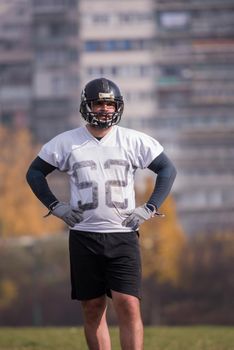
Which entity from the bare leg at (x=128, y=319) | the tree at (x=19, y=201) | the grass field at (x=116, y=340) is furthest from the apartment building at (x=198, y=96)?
the bare leg at (x=128, y=319)

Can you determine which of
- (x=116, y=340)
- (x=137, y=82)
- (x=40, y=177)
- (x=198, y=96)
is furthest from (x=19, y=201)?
(x=40, y=177)

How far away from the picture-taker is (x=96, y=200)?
25.1 ft

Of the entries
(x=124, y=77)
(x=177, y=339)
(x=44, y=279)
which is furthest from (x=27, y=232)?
(x=177, y=339)

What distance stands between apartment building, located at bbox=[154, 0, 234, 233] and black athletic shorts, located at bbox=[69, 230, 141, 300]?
8495cm

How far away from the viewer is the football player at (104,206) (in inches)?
300

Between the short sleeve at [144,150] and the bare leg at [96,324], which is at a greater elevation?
the short sleeve at [144,150]

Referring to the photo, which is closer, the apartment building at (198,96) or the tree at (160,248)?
the tree at (160,248)

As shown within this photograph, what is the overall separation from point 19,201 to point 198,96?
2131 centimetres

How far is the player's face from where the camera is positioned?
7.71m

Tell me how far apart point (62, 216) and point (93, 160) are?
1.39ft

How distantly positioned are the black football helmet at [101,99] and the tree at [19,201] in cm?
7184

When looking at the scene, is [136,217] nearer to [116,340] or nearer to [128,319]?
[128,319]

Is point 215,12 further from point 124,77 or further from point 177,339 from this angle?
point 177,339

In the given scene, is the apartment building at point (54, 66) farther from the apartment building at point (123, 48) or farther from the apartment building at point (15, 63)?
the apartment building at point (123, 48)
